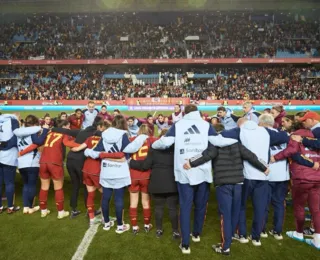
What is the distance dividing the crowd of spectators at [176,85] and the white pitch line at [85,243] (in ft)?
91.6

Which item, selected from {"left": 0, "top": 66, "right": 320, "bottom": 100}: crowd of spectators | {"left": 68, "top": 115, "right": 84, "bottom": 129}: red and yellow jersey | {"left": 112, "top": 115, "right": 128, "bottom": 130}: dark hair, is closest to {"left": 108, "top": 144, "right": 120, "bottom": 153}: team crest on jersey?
{"left": 112, "top": 115, "right": 128, "bottom": 130}: dark hair

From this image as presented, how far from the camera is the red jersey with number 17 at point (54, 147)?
5.49 meters

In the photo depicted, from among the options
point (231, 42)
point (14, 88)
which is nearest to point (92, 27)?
point (14, 88)

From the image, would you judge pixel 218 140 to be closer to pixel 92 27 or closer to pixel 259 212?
pixel 259 212

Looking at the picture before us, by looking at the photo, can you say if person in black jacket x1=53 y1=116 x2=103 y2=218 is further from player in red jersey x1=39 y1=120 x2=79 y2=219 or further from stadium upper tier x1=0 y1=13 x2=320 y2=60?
stadium upper tier x1=0 y1=13 x2=320 y2=60

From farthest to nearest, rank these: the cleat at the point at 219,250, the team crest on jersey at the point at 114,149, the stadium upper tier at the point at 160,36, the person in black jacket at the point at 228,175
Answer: the stadium upper tier at the point at 160,36, the team crest on jersey at the point at 114,149, the cleat at the point at 219,250, the person in black jacket at the point at 228,175

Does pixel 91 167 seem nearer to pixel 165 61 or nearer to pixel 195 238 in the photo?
pixel 195 238

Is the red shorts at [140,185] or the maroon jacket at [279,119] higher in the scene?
the maroon jacket at [279,119]

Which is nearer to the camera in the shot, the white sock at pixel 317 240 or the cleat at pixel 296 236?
the white sock at pixel 317 240

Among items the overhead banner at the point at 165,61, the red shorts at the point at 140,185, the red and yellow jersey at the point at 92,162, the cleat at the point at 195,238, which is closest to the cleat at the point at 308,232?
the cleat at the point at 195,238

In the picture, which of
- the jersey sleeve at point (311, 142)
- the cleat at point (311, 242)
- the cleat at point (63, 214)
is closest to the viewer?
the jersey sleeve at point (311, 142)

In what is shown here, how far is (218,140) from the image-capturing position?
434 centimetres

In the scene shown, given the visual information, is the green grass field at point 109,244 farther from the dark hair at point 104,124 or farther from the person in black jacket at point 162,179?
the dark hair at point 104,124

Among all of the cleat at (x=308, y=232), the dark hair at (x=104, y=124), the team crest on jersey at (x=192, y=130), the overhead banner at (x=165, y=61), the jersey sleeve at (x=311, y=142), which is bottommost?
the cleat at (x=308, y=232)
